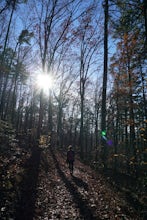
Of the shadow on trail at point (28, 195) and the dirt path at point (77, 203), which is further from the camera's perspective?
the dirt path at point (77, 203)

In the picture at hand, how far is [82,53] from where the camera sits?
19641 mm

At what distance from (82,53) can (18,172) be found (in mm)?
16487

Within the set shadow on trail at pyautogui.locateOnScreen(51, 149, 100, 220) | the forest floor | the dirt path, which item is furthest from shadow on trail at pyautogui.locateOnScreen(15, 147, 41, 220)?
shadow on trail at pyautogui.locateOnScreen(51, 149, 100, 220)

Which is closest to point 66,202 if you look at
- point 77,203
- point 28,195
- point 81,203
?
point 77,203

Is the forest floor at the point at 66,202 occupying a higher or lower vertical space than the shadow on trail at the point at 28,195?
lower

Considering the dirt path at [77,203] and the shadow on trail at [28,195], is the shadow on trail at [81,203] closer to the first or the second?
the dirt path at [77,203]

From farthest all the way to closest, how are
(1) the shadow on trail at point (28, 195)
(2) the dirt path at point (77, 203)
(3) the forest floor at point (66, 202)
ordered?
(2) the dirt path at point (77, 203)
(3) the forest floor at point (66, 202)
(1) the shadow on trail at point (28, 195)

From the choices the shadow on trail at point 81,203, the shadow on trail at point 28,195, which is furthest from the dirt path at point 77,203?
the shadow on trail at point 28,195

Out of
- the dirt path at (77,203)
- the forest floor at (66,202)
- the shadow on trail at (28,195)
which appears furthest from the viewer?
the dirt path at (77,203)

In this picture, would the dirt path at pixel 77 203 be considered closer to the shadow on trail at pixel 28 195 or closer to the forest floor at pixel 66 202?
the forest floor at pixel 66 202

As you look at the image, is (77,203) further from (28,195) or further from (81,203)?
(28,195)

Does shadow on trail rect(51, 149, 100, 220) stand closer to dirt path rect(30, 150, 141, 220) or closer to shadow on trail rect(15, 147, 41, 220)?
dirt path rect(30, 150, 141, 220)

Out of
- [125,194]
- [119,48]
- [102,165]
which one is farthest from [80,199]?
[119,48]

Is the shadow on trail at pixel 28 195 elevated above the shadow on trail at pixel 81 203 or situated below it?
above
